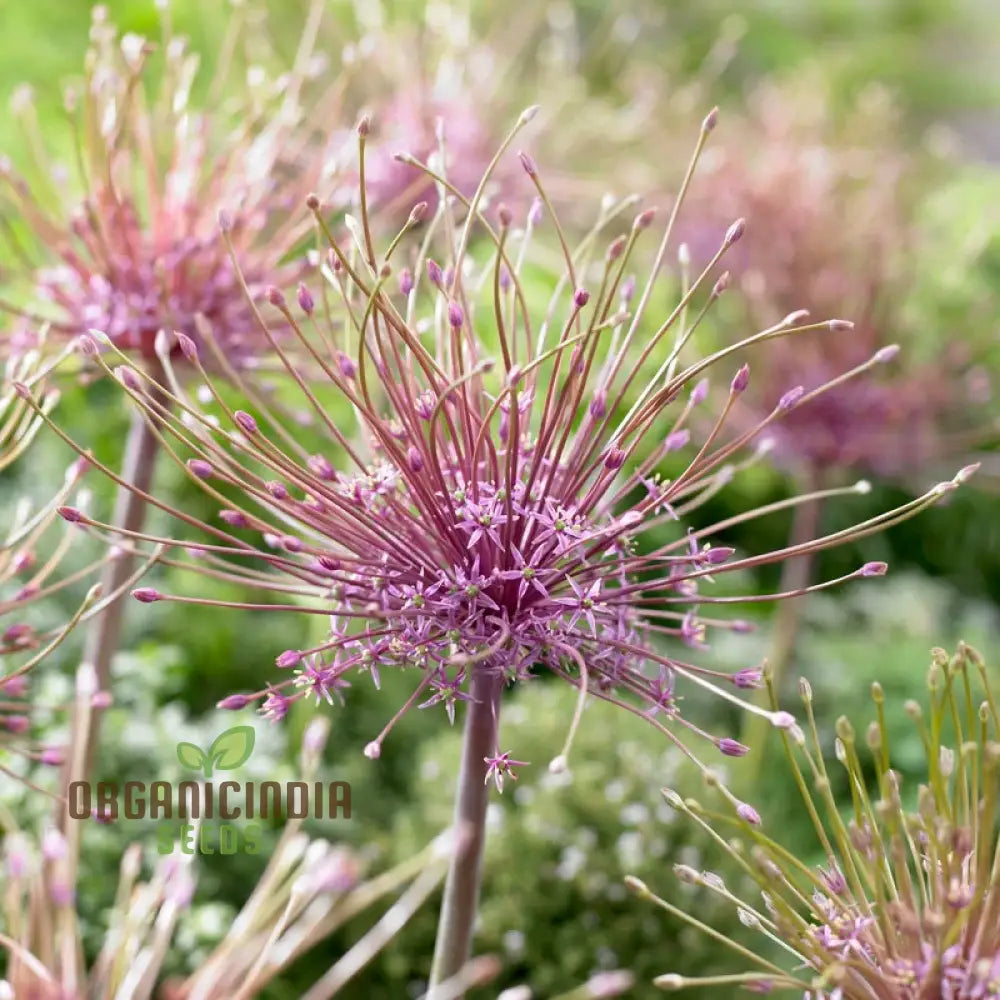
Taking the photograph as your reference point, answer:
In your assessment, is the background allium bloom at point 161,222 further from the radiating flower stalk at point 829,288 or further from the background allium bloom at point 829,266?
the background allium bloom at point 829,266

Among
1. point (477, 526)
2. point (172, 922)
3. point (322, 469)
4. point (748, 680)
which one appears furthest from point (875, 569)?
point (172, 922)

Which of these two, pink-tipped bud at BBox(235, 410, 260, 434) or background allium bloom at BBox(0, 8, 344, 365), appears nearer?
pink-tipped bud at BBox(235, 410, 260, 434)

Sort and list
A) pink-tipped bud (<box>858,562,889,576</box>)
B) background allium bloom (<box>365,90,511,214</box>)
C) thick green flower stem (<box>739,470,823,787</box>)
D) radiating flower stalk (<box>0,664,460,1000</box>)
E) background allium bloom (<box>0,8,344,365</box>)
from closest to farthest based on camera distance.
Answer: radiating flower stalk (<box>0,664,460,1000</box>) < pink-tipped bud (<box>858,562,889,576</box>) < background allium bloom (<box>0,8,344,365</box>) < background allium bloom (<box>365,90,511,214</box>) < thick green flower stem (<box>739,470,823,787</box>)

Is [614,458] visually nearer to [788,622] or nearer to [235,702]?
[235,702]

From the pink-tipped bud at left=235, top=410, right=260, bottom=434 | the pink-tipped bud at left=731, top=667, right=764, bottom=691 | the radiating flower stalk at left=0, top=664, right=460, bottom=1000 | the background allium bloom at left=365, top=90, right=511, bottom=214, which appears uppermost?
the background allium bloom at left=365, top=90, right=511, bottom=214

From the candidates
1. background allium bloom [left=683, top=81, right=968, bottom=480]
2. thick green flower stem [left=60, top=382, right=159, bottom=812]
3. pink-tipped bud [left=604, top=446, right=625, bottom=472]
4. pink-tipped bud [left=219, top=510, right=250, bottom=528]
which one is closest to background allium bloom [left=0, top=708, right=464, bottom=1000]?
pink-tipped bud [left=219, top=510, right=250, bottom=528]

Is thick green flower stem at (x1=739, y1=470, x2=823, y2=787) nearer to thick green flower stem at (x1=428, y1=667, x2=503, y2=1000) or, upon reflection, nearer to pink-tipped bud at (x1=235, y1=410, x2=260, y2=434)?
thick green flower stem at (x1=428, y1=667, x2=503, y2=1000)

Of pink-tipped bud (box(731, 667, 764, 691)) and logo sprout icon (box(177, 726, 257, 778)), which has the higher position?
pink-tipped bud (box(731, 667, 764, 691))
